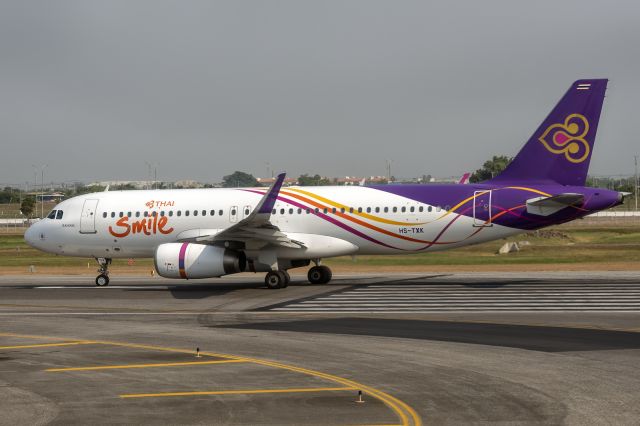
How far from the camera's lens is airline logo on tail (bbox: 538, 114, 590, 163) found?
36938 mm

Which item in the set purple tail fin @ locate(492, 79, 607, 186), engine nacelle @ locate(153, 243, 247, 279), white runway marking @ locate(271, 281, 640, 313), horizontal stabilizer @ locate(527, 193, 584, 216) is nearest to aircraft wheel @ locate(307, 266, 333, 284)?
white runway marking @ locate(271, 281, 640, 313)

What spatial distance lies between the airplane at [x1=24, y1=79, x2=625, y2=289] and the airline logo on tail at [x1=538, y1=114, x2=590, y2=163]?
0.04 meters

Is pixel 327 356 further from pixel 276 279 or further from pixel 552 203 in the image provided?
pixel 552 203

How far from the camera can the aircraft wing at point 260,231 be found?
116 ft

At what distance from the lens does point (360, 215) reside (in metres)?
38.4

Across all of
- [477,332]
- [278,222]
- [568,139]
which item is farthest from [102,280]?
[477,332]

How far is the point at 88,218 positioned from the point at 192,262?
27.4 ft

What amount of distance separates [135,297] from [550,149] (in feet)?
58.6

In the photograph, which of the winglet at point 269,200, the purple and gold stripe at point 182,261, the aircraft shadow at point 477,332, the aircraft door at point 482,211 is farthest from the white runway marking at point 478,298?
the purple and gold stripe at point 182,261

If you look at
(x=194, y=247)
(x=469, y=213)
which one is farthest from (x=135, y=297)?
(x=469, y=213)

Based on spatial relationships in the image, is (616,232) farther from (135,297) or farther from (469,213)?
(135,297)

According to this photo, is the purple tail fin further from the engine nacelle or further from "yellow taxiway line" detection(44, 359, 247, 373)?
"yellow taxiway line" detection(44, 359, 247, 373)

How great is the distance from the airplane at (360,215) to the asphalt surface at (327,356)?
219cm

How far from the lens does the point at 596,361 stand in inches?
737
